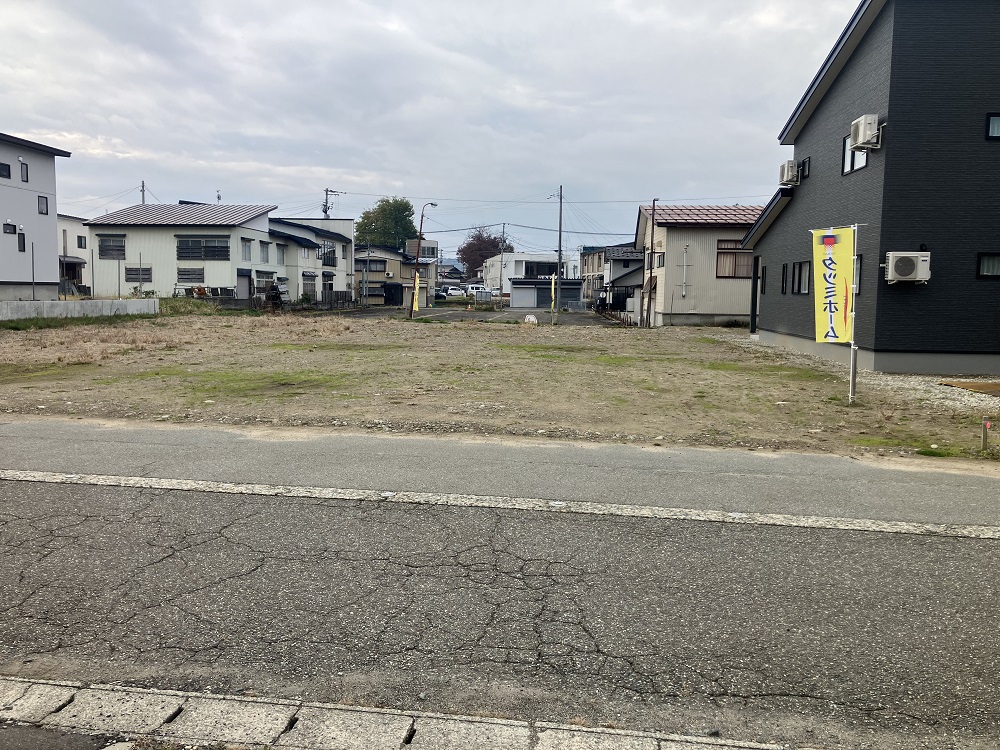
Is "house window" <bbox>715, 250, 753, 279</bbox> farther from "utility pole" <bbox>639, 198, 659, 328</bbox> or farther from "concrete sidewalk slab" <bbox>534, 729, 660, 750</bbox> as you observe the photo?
"concrete sidewalk slab" <bbox>534, 729, 660, 750</bbox>

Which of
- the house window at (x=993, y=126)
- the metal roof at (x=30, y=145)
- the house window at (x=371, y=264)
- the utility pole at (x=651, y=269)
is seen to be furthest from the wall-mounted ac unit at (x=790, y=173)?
the house window at (x=371, y=264)

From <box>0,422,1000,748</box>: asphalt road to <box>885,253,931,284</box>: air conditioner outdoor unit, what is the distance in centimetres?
1092

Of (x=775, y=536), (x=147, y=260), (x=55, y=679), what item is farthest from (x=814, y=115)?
(x=147, y=260)

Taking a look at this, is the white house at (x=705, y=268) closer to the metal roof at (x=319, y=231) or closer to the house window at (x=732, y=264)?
the house window at (x=732, y=264)

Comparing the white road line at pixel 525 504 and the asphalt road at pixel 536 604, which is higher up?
the white road line at pixel 525 504

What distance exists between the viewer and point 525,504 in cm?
621

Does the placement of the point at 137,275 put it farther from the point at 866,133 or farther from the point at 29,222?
the point at 866,133

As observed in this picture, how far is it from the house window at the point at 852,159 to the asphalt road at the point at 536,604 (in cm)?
1361

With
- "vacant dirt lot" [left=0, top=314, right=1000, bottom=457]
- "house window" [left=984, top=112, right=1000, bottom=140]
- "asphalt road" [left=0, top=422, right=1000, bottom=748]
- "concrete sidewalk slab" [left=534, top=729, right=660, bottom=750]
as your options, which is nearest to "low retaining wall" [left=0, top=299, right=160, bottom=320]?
"vacant dirt lot" [left=0, top=314, right=1000, bottom=457]

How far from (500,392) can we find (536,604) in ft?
28.8

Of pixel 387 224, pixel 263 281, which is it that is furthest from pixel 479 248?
pixel 263 281

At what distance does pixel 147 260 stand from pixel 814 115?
149 feet

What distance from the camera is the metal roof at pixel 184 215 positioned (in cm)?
5242

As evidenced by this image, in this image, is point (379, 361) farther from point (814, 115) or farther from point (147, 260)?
point (147, 260)
